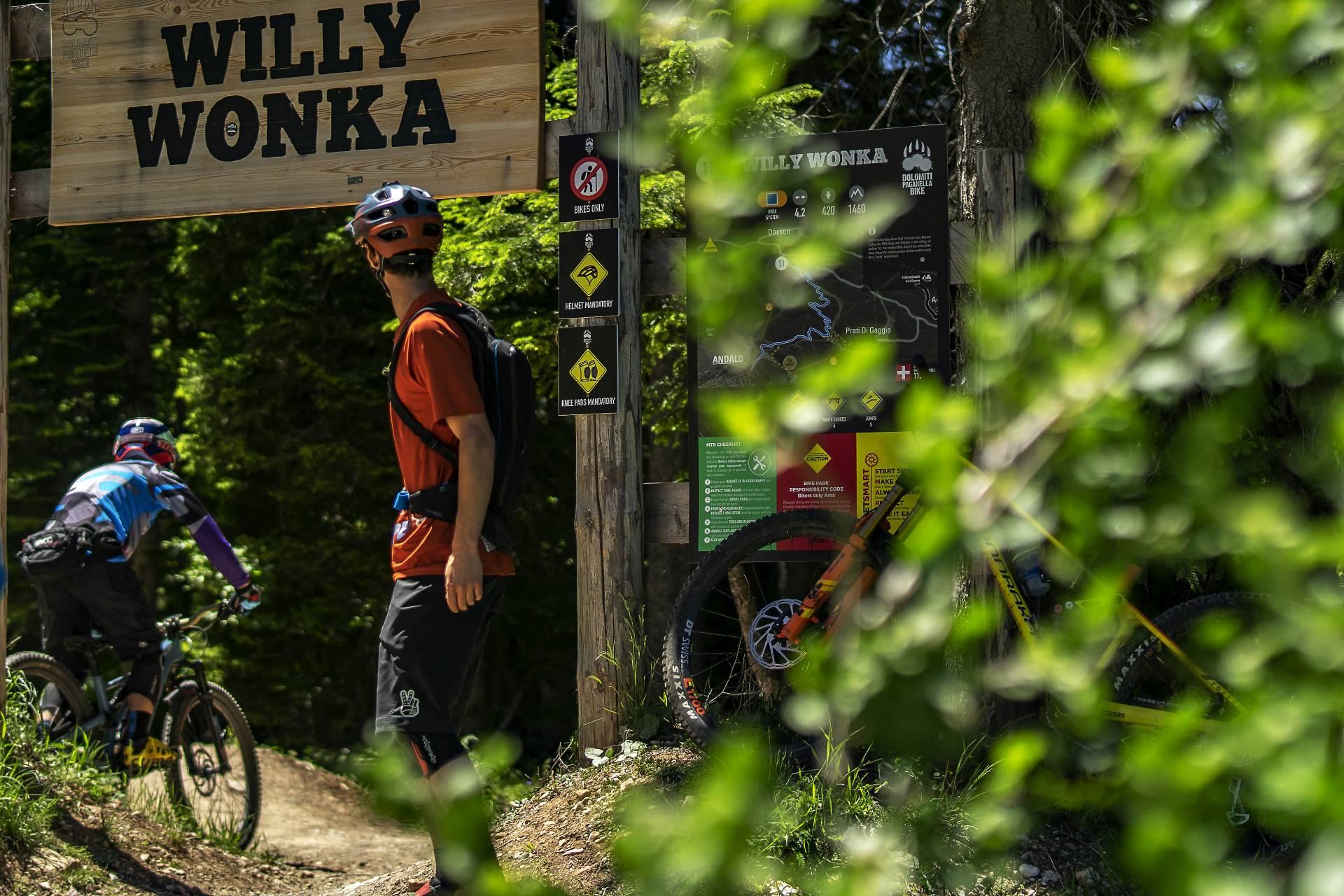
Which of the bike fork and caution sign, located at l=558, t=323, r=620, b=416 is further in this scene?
the bike fork

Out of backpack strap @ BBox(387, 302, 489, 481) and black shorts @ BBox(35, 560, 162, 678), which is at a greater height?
backpack strap @ BBox(387, 302, 489, 481)

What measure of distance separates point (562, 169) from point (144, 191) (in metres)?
2.14

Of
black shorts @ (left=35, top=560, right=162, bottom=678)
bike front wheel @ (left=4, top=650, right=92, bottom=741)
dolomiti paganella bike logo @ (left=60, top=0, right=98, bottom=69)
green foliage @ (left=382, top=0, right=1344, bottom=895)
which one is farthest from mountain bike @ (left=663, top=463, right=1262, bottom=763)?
dolomiti paganella bike logo @ (left=60, top=0, right=98, bottom=69)

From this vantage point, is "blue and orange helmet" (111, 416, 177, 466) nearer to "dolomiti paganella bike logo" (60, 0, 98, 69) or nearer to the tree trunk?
"dolomiti paganella bike logo" (60, 0, 98, 69)

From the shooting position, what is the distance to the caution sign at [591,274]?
5.84 m

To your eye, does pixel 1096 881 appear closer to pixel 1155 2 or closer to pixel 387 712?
pixel 387 712

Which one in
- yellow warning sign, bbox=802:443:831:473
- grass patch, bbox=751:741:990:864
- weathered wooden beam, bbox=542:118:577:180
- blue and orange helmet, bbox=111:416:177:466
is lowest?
grass patch, bbox=751:741:990:864

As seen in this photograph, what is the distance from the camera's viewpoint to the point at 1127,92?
1267mm

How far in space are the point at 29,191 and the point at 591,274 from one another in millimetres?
2964

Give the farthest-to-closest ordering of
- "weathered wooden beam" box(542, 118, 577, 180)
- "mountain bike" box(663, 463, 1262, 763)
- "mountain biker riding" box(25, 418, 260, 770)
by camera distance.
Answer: "mountain biker riding" box(25, 418, 260, 770), "weathered wooden beam" box(542, 118, 577, 180), "mountain bike" box(663, 463, 1262, 763)

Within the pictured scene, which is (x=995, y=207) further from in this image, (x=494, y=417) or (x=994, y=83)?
(x=494, y=417)

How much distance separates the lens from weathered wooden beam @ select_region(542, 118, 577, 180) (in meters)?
6.01

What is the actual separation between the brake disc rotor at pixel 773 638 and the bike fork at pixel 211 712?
344 centimetres

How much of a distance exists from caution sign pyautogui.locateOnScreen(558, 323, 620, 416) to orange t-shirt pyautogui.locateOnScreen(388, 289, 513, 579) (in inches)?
53.9
